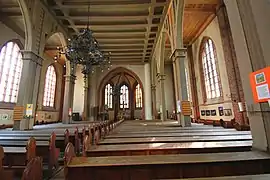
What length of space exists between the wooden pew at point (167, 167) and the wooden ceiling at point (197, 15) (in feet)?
27.0

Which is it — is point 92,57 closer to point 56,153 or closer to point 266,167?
point 56,153

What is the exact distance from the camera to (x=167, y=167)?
1.58 metres

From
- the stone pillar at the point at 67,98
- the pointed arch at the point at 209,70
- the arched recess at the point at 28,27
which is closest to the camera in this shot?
the arched recess at the point at 28,27

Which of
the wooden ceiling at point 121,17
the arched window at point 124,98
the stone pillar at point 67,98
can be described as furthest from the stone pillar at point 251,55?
the arched window at point 124,98

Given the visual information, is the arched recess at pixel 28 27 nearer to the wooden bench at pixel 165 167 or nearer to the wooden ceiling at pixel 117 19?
the wooden ceiling at pixel 117 19

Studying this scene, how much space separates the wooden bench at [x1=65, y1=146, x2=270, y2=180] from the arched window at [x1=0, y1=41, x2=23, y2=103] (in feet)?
33.2

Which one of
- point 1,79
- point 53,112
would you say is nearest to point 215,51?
point 1,79

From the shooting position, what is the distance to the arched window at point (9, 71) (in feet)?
28.6

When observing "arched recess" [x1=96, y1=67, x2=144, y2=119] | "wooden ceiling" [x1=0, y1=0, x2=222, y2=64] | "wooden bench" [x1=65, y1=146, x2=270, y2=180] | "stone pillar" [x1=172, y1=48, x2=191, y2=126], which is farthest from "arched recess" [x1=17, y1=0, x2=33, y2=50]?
"arched recess" [x1=96, y1=67, x2=144, y2=119]

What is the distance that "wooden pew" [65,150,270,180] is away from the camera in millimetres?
1519

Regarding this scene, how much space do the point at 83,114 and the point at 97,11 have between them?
8764 mm

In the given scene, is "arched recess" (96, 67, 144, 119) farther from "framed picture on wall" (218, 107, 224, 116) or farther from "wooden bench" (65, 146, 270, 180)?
"wooden bench" (65, 146, 270, 180)

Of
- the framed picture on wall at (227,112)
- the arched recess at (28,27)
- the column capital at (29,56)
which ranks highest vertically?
the arched recess at (28,27)

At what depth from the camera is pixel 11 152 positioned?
2.32m
